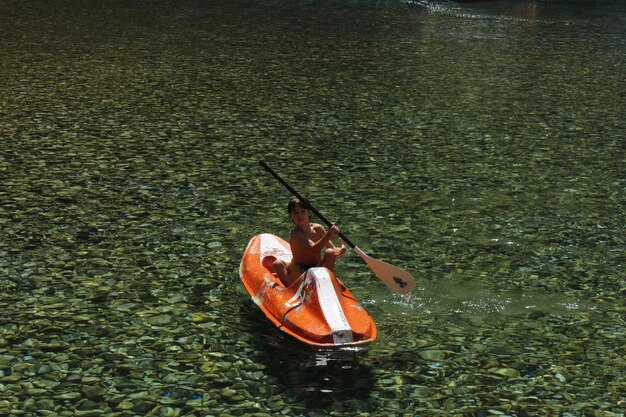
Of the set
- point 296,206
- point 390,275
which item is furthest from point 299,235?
point 390,275

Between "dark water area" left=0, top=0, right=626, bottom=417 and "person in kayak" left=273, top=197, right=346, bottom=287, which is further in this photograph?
"person in kayak" left=273, top=197, right=346, bottom=287

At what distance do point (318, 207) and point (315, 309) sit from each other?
374 centimetres

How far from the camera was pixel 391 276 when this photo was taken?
7.91 metres

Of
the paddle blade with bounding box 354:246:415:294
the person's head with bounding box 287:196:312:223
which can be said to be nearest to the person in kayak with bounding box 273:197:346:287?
the person's head with bounding box 287:196:312:223

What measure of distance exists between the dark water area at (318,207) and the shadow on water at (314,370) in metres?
0.02

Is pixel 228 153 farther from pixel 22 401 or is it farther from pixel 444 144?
pixel 22 401

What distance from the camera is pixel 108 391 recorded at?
6.54m

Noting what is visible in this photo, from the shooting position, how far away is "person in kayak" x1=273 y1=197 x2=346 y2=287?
299 inches

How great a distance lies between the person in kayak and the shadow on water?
58 cm

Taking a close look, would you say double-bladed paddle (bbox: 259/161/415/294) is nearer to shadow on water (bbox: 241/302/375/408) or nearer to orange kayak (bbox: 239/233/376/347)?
orange kayak (bbox: 239/233/376/347)

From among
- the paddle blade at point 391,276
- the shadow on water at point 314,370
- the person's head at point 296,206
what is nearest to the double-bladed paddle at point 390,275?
the paddle blade at point 391,276

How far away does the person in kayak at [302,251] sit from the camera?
7.61 metres

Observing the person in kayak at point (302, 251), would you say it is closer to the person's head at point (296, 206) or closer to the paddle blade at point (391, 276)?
the person's head at point (296, 206)

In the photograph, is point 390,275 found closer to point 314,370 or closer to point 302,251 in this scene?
point 302,251
